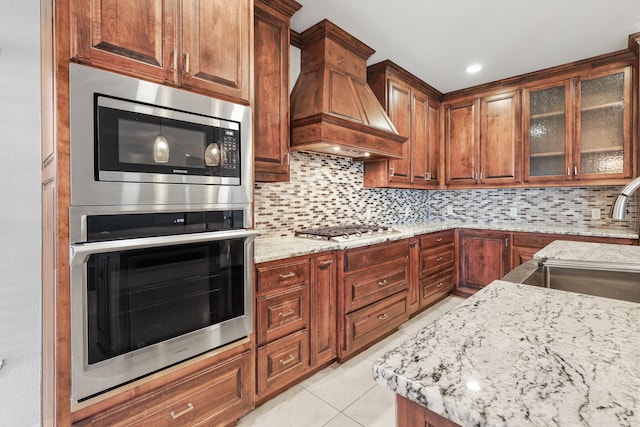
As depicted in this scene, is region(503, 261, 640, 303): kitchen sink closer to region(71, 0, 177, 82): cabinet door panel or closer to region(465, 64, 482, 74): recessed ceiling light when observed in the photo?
region(71, 0, 177, 82): cabinet door panel

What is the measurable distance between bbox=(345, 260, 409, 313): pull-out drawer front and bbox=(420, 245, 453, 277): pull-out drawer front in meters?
0.38

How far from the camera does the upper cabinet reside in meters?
1.17

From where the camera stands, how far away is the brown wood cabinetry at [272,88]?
6.66 ft

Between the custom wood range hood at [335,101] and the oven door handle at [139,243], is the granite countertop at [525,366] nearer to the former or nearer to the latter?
the oven door handle at [139,243]

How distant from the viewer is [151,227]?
1.30 meters

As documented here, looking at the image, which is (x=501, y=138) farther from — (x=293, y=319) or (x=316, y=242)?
Result: (x=293, y=319)

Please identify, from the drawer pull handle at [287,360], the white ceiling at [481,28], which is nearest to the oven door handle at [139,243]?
the drawer pull handle at [287,360]

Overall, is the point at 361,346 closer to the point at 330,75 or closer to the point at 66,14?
the point at 330,75

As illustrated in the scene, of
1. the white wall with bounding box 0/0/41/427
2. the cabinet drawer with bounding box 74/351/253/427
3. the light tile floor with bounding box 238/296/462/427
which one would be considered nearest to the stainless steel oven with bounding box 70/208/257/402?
the cabinet drawer with bounding box 74/351/253/427

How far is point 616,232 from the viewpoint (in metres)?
2.94

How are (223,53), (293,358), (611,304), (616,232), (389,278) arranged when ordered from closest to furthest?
1. (611,304)
2. (223,53)
3. (293,358)
4. (389,278)
5. (616,232)

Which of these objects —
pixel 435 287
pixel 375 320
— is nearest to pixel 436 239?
pixel 435 287

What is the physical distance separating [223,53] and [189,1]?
24 cm

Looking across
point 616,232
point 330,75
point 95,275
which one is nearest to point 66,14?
point 95,275
